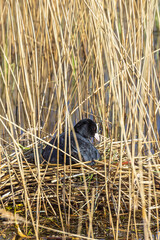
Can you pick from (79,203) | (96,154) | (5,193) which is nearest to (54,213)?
(79,203)

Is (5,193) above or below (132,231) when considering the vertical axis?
above

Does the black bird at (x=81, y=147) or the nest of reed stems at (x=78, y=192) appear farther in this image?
the black bird at (x=81, y=147)

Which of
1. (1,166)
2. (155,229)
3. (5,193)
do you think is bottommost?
(155,229)

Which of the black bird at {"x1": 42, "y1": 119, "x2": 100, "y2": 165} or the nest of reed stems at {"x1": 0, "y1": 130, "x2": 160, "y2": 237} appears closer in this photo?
the nest of reed stems at {"x1": 0, "y1": 130, "x2": 160, "y2": 237}

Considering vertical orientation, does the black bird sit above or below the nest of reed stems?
above

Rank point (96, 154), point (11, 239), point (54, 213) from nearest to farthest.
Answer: point (11, 239) < point (54, 213) < point (96, 154)

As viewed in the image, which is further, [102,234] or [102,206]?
[102,206]

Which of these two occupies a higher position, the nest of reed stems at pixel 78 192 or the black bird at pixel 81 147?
the black bird at pixel 81 147

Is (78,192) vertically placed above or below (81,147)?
below

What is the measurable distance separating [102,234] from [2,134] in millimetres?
2187

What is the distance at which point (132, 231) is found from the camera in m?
2.53

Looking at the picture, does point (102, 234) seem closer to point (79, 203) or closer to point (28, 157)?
point (79, 203)

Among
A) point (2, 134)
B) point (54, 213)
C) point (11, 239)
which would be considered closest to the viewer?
point (11, 239)

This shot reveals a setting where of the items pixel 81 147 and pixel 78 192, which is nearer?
pixel 78 192
